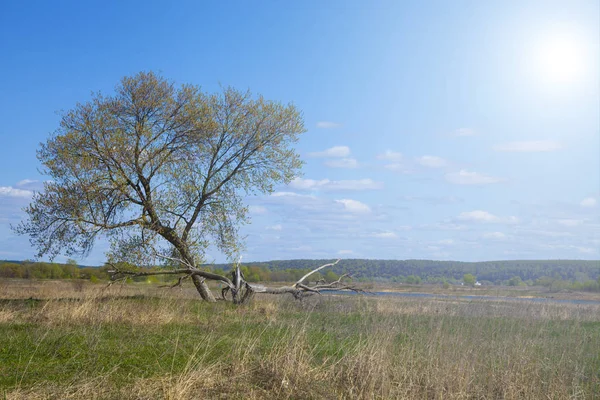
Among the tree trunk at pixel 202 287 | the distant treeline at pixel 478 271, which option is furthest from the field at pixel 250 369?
the distant treeline at pixel 478 271

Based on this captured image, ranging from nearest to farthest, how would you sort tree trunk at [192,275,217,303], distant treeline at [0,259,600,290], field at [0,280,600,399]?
field at [0,280,600,399] < tree trunk at [192,275,217,303] < distant treeline at [0,259,600,290]

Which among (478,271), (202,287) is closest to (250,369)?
(202,287)

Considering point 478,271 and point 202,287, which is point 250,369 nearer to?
point 202,287

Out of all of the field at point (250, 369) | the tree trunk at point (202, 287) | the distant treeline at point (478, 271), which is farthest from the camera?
the distant treeline at point (478, 271)

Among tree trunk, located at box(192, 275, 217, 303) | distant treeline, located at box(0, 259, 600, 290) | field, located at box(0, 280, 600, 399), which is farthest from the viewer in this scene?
distant treeline, located at box(0, 259, 600, 290)

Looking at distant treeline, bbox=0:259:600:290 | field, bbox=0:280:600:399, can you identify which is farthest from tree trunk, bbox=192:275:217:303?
distant treeline, bbox=0:259:600:290

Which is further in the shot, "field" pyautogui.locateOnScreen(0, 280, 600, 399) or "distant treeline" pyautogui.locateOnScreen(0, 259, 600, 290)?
"distant treeline" pyautogui.locateOnScreen(0, 259, 600, 290)

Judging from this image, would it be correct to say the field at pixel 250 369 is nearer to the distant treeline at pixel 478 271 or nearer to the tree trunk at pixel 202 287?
the tree trunk at pixel 202 287

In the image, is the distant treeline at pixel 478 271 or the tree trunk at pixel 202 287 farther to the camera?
the distant treeline at pixel 478 271

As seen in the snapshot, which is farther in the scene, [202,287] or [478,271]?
[478,271]

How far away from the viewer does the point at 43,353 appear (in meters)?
8.69

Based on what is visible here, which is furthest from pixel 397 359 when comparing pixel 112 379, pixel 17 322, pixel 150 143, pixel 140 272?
pixel 150 143

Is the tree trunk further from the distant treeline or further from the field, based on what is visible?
the distant treeline

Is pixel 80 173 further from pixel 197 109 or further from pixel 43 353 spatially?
pixel 43 353
